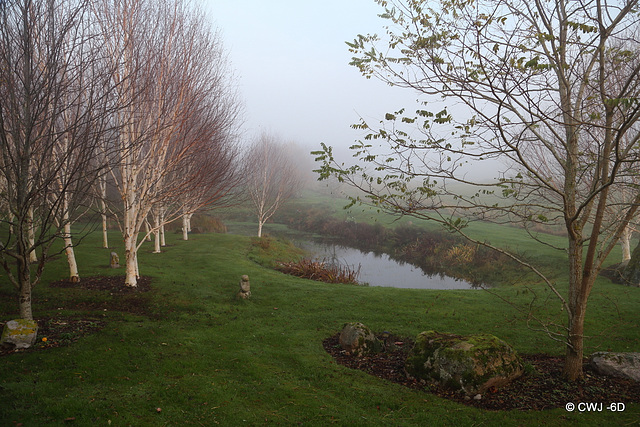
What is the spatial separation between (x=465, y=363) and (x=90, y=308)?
827cm

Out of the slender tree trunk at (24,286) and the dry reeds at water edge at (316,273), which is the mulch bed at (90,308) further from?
the dry reeds at water edge at (316,273)

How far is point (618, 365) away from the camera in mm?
5703

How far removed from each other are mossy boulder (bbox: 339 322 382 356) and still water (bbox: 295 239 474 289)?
11.2 meters

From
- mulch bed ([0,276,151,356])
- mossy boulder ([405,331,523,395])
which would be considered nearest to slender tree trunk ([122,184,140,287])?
mulch bed ([0,276,151,356])

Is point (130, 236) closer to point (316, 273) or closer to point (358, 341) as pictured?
point (358, 341)

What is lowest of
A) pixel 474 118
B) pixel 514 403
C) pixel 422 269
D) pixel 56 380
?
pixel 422 269

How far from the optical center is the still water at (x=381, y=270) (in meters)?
18.8

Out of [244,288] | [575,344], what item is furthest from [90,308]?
[575,344]

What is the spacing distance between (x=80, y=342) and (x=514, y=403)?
22.8 feet

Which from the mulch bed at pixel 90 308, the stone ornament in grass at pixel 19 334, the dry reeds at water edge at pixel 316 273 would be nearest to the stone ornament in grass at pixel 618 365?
the mulch bed at pixel 90 308

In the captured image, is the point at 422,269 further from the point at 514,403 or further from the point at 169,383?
the point at 169,383

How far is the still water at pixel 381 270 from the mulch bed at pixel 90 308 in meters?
11.6

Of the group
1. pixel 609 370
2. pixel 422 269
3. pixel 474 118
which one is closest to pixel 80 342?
pixel 474 118

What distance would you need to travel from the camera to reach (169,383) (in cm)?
522
